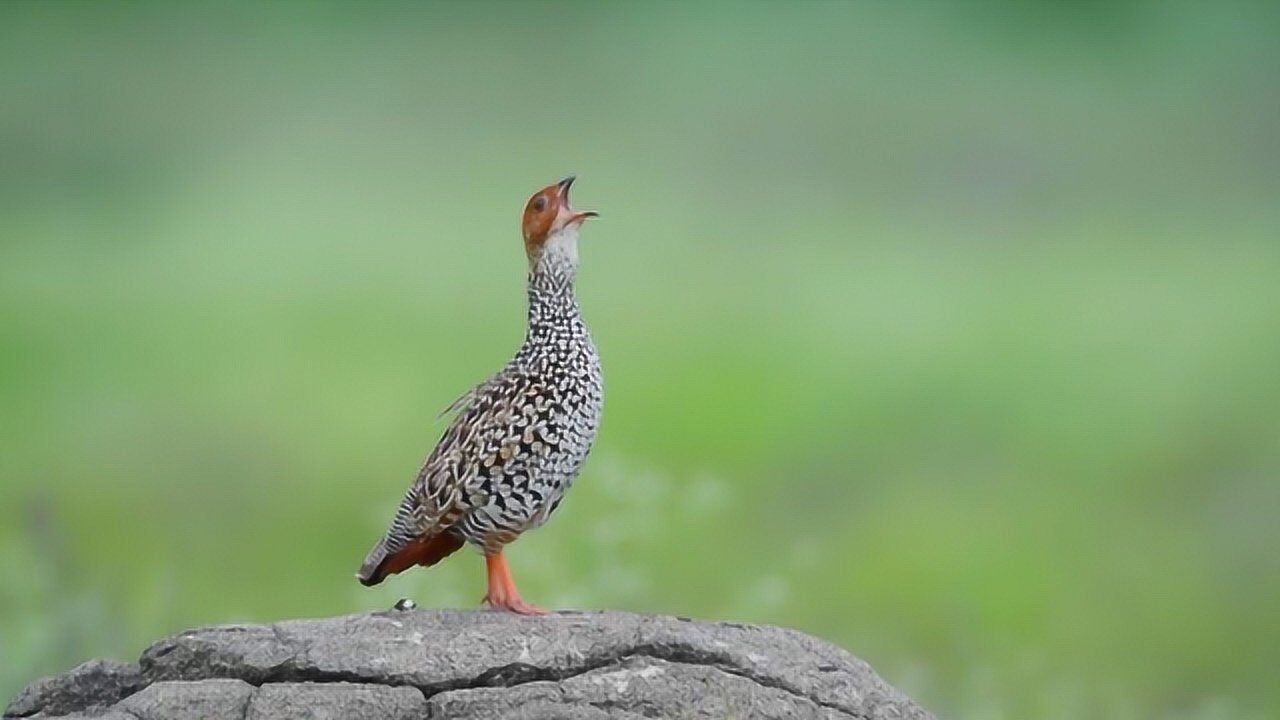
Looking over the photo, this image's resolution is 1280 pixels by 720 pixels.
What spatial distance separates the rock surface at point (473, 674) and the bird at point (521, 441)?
25 centimetres

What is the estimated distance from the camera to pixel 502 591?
4941 mm

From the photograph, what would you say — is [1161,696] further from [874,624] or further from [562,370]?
[562,370]

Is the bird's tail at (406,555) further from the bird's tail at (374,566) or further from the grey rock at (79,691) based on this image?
the grey rock at (79,691)

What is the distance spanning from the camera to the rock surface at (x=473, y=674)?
14.7 feet

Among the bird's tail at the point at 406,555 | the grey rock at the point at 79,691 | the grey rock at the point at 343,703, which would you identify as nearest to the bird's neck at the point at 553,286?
the bird's tail at the point at 406,555

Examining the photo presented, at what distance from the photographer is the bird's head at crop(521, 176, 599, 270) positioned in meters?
5.09

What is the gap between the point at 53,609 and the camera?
7.91 meters

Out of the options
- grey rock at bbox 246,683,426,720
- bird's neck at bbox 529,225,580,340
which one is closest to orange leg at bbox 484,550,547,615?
grey rock at bbox 246,683,426,720

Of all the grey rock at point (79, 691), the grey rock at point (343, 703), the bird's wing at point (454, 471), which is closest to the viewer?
the grey rock at point (343, 703)

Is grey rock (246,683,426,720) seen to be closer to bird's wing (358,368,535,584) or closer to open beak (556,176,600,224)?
bird's wing (358,368,535,584)

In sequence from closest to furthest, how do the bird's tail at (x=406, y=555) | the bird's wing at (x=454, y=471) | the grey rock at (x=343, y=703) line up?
the grey rock at (x=343, y=703)
the bird's wing at (x=454, y=471)
the bird's tail at (x=406, y=555)

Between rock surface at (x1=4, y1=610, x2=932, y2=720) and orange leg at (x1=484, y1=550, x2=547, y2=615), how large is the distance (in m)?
0.11

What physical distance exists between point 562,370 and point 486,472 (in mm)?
328

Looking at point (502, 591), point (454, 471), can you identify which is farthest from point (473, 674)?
point (454, 471)
